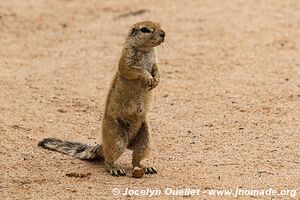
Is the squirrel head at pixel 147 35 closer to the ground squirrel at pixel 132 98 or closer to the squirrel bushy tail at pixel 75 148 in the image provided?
the ground squirrel at pixel 132 98

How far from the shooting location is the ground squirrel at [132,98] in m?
7.07

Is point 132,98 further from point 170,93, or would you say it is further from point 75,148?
point 170,93

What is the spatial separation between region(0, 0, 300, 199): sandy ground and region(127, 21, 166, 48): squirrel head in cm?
117

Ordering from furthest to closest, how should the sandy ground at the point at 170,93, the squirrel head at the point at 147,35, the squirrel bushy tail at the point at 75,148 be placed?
the squirrel bushy tail at the point at 75,148
the squirrel head at the point at 147,35
the sandy ground at the point at 170,93

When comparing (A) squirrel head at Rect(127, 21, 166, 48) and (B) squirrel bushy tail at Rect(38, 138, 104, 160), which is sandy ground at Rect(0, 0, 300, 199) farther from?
(A) squirrel head at Rect(127, 21, 166, 48)

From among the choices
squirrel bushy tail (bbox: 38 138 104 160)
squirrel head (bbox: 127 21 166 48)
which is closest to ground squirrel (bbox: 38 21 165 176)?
squirrel head (bbox: 127 21 166 48)

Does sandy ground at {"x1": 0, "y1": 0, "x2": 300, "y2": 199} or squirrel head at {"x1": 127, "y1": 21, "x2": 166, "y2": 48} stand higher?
squirrel head at {"x1": 127, "y1": 21, "x2": 166, "y2": 48}

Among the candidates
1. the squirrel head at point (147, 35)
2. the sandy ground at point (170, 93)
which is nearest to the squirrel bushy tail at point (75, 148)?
the sandy ground at point (170, 93)

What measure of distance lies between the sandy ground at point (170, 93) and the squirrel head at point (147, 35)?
3.85 feet

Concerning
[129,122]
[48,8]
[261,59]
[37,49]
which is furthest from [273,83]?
[48,8]

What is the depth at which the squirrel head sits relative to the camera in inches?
276

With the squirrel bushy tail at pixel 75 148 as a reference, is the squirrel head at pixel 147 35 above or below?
above

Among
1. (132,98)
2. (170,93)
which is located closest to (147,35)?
(132,98)

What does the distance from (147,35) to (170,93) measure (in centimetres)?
283
